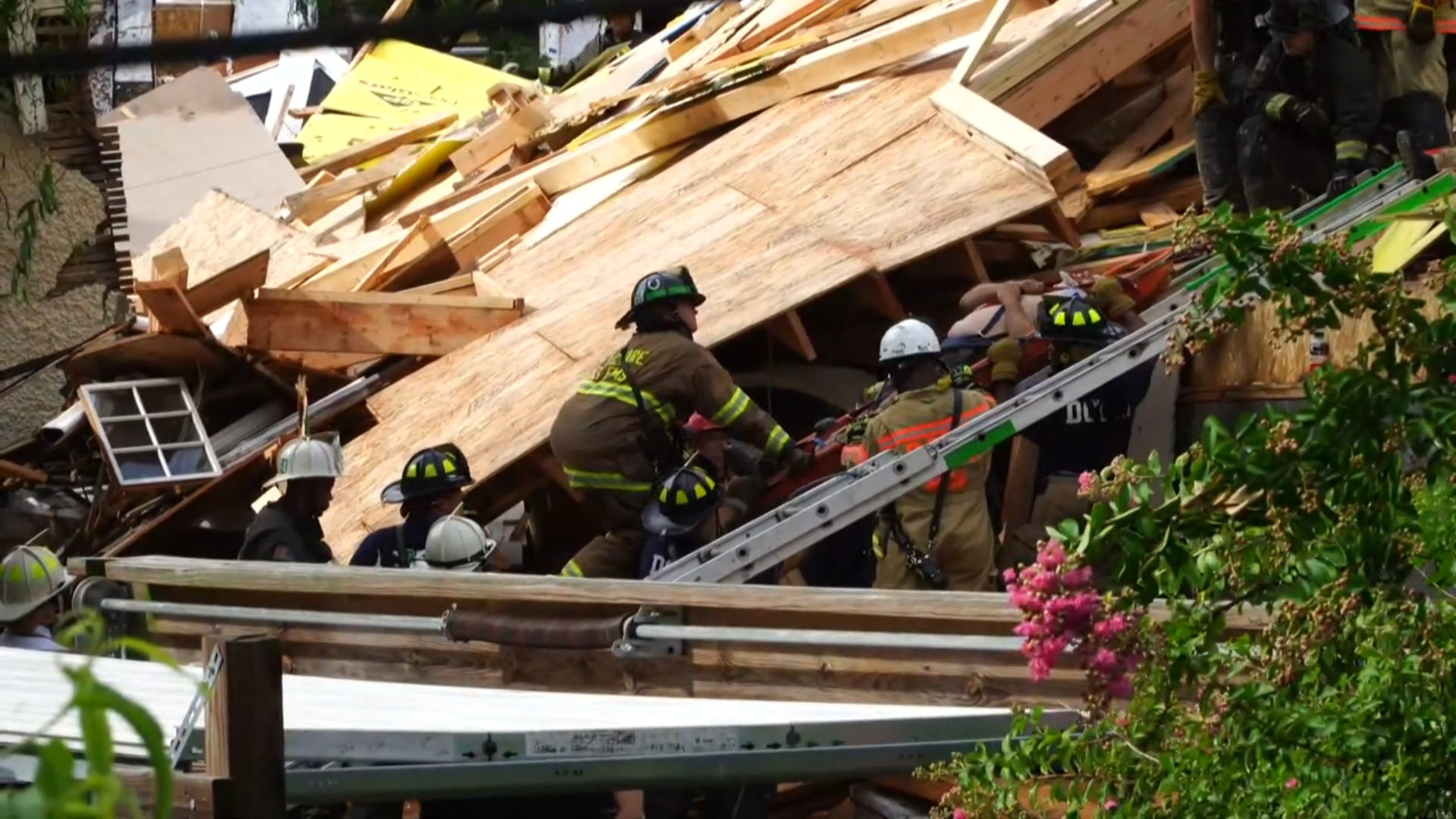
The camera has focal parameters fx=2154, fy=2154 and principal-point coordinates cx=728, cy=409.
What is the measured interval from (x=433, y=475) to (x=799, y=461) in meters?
1.60

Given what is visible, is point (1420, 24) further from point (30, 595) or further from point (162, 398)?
point (30, 595)

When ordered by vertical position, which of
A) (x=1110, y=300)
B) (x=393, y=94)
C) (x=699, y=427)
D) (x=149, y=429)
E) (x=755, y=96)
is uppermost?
(x=393, y=94)

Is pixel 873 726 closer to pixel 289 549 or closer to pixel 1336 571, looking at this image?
pixel 1336 571

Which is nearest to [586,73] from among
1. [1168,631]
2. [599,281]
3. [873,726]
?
[599,281]

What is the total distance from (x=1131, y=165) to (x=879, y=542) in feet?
12.8

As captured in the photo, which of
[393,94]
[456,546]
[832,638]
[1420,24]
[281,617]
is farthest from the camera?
[393,94]

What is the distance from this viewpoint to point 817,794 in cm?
819

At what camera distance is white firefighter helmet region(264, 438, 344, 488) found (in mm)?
8938

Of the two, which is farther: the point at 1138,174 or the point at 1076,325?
the point at 1138,174

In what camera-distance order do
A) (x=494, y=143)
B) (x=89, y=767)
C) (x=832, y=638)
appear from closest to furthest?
(x=89, y=767) < (x=832, y=638) < (x=494, y=143)

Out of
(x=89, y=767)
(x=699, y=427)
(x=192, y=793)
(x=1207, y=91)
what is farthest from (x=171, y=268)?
(x=89, y=767)

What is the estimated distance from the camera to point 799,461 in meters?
8.76

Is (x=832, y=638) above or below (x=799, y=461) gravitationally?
below

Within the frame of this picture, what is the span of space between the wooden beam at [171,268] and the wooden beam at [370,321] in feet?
1.19
